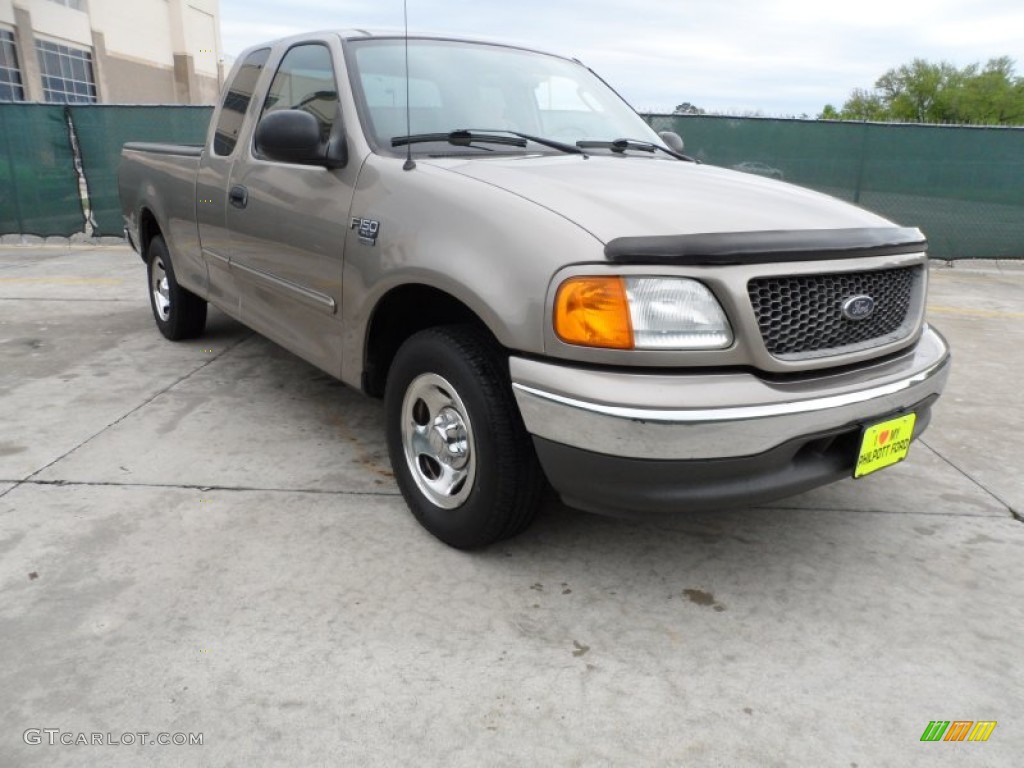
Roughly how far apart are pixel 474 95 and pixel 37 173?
31.3 ft

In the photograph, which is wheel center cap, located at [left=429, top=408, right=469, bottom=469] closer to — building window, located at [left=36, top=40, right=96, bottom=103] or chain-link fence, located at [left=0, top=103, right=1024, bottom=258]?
chain-link fence, located at [left=0, top=103, right=1024, bottom=258]

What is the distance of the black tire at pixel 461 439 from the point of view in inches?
99.0

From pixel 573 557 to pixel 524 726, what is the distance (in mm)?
874

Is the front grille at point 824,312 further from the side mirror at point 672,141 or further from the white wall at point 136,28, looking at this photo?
the white wall at point 136,28

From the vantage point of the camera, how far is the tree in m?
60.1

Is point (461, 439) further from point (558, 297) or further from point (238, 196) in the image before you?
point (238, 196)

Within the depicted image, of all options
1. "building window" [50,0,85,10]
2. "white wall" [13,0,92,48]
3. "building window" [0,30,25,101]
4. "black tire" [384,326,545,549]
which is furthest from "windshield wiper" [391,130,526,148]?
"building window" [50,0,85,10]

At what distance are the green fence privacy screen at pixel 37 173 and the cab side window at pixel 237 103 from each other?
7.53 metres

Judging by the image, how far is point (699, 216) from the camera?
242 cm

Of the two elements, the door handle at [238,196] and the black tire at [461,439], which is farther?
the door handle at [238,196]

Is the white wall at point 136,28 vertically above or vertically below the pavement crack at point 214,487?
above

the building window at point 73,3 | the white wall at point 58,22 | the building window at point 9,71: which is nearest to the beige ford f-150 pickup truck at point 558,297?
the building window at point 9,71

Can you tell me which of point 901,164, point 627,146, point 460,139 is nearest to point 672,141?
point 627,146

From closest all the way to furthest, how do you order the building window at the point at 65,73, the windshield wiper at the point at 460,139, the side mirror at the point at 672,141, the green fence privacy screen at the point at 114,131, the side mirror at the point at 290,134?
the side mirror at the point at 290,134, the windshield wiper at the point at 460,139, the side mirror at the point at 672,141, the green fence privacy screen at the point at 114,131, the building window at the point at 65,73
